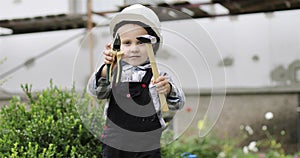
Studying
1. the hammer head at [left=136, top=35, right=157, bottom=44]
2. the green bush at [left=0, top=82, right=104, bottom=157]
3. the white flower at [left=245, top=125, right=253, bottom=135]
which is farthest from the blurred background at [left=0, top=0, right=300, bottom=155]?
the hammer head at [left=136, top=35, right=157, bottom=44]

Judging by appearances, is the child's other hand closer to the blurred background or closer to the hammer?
the hammer

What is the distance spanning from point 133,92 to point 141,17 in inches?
10.2

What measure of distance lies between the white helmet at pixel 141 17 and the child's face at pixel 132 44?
2 centimetres

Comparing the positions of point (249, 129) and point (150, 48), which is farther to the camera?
point (249, 129)

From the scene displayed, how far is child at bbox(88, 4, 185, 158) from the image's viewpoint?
1.72 meters

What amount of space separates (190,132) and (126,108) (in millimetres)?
4051

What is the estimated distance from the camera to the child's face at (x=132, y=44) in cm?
171

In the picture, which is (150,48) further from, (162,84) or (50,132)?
(50,132)

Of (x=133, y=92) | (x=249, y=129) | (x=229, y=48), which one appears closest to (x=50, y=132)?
(x=133, y=92)

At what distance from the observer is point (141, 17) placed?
1717 mm

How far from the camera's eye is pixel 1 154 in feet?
7.57

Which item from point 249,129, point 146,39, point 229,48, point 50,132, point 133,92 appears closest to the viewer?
point 146,39

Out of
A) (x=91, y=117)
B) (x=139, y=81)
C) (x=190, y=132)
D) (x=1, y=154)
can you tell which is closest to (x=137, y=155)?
(x=139, y=81)

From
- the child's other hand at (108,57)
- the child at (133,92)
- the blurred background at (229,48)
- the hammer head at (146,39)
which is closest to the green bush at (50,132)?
the child at (133,92)
